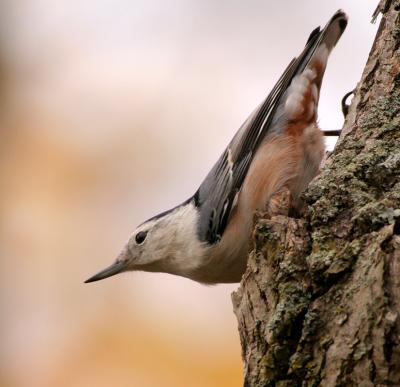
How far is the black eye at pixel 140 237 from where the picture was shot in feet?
11.3

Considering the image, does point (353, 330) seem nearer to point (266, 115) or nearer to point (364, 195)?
point (364, 195)

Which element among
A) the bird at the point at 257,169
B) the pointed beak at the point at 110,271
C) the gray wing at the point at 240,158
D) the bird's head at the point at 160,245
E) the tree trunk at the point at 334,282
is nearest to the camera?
the tree trunk at the point at 334,282

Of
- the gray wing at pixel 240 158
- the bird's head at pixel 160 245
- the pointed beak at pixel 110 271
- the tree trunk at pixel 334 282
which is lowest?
the tree trunk at pixel 334 282

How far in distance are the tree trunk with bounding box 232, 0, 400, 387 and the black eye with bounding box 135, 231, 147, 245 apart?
146 cm

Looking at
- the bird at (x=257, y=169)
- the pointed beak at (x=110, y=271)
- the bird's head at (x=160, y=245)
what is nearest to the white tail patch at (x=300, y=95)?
A: the bird at (x=257, y=169)

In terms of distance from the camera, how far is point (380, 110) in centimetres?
216

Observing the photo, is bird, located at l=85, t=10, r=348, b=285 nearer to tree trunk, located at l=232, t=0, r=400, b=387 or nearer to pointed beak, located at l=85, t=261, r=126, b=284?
pointed beak, located at l=85, t=261, r=126, b=284

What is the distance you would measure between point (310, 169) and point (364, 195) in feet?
3.34

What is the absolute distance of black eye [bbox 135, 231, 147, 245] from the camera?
344 cm

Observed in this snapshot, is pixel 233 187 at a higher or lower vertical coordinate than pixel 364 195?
higher

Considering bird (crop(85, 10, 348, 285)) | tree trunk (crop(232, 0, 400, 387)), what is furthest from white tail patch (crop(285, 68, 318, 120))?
tree trunk (crop(232, 0, 400, 387))

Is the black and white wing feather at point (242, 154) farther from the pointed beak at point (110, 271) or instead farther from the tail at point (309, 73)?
the pointed beak at point (110, 271)

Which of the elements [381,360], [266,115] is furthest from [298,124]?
[381,360]

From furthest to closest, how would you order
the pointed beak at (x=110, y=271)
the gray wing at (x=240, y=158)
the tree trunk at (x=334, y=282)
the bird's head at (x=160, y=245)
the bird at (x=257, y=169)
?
the pointed beak at (x=110, y=271)
the bird's head at (x=160, y=245)
the gray wing at (x=240, y=158)
the bird at (x=257, y=169)
the tree trunk at (x=334, y=282)
